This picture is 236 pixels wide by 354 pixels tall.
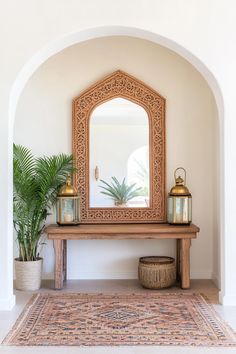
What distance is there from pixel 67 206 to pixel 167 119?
5.55 ft

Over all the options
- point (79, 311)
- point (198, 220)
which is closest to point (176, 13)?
point (198, 220)

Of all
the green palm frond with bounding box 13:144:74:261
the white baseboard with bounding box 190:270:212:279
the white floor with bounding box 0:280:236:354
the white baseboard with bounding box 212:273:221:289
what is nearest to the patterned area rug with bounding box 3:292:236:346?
the white floor with bounding box 0:280:236:354

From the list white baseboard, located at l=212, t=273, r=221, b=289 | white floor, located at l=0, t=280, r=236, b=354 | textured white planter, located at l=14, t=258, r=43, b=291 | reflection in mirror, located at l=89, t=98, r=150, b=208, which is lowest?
white floor, located at l=0, t=280, r=236, b=354

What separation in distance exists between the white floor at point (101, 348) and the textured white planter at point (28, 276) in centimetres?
12

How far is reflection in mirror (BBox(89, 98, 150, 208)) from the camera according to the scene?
627cm

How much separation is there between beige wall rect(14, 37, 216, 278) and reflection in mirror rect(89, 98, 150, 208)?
0.32 m

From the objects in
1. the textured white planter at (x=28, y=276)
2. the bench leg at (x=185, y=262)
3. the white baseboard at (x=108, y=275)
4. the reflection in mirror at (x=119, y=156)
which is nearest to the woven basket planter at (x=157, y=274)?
the bench leg at (x=185, y=262)

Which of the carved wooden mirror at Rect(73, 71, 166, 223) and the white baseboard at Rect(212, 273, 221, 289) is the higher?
the carved wooden mirror at Rect(73, 71, 166, 223)

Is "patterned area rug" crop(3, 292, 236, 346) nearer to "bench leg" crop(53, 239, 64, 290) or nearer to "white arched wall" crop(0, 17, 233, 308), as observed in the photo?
"bench leg" crop(53, 239, 64, 290)

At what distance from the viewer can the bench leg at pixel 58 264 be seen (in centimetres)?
570

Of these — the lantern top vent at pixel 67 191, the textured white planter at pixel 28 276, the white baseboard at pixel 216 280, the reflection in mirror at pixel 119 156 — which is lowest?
the white baseboard at pixel 216 280

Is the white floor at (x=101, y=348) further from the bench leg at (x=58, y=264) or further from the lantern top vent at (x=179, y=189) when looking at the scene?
the lantern top vent at (x=179, y=189)

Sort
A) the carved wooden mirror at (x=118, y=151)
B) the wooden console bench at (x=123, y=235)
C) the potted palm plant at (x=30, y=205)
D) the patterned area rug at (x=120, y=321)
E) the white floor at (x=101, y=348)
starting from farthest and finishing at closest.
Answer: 1. the carved wooden mirror at (x=118, y=151)
2. the potted palm plant at (x=30, y=205)
3. the wooden console bench at (x=123, y=235)
4. the patterned area rug at (x=120, y=321)
5. the white floor at (x=101, y=348)

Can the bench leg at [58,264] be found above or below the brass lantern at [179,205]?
below
